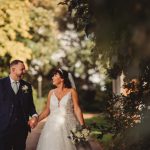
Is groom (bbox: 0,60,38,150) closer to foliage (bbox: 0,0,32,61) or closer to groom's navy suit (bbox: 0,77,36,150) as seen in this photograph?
groom's navy suit (bbox: 0,77,36,150)

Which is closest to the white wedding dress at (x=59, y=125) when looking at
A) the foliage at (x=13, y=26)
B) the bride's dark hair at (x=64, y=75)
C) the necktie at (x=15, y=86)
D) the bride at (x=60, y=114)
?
the bride at (x=60, y=114)

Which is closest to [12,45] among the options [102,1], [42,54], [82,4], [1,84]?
[42,54]

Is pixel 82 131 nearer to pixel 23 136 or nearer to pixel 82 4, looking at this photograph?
pixel 23 136

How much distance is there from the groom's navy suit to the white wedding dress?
3.39 ft

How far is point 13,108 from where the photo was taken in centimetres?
730

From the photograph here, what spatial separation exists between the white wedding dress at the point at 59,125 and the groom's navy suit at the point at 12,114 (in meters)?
1.03

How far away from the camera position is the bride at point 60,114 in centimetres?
826

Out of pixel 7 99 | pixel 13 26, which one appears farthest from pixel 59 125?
pixel 13 26

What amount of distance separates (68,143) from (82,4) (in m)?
3.15

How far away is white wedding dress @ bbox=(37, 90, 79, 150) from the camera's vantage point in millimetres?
8414

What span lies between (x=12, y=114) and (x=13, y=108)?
10 centimetres

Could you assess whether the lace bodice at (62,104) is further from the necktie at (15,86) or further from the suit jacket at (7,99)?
the necktie at (15,86)

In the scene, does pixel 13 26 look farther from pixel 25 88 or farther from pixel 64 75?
pixel 25 88

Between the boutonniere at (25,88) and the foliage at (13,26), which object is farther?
the foliage at (13,26)
